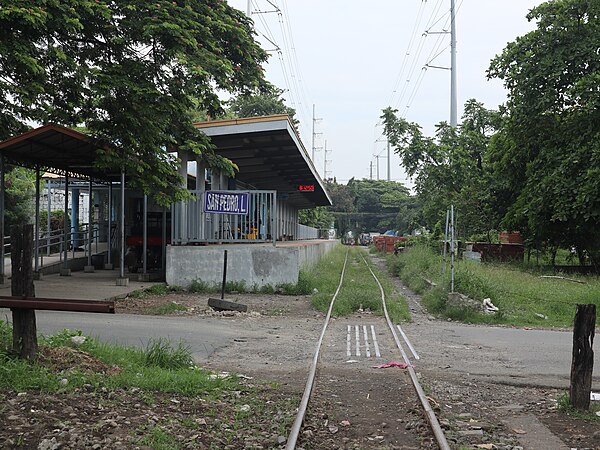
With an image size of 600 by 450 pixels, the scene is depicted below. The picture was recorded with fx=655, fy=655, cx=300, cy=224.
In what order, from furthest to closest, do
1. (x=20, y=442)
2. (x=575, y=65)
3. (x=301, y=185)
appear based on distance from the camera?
1. (x=301, y=185)
2. (x=575, y=65)
3. (x=20, y=442)

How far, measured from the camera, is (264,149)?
72.8 ft

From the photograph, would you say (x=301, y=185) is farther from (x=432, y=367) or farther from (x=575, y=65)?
(x=432, y=367)

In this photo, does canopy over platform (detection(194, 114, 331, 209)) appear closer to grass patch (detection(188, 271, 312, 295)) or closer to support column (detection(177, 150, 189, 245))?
support column (detection(177, 150, 189, 245))

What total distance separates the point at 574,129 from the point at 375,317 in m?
15.8

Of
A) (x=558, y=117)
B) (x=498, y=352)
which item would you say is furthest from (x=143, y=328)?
(x=558, y=117)

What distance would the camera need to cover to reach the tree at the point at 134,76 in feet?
39.4

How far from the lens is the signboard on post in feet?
60.5

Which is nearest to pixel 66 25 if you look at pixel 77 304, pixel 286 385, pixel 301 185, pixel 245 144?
pixel 77 304

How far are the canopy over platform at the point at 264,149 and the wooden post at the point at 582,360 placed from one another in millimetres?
13101

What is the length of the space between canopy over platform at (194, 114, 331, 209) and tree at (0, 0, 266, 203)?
424 centimetres

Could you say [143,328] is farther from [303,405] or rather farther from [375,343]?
Answer: [303,405]

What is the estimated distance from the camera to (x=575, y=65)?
998 inches

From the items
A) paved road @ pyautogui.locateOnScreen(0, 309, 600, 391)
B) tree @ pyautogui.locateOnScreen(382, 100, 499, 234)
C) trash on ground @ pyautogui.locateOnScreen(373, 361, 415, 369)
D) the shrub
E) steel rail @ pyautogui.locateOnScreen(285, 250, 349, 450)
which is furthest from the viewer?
tree @ pyautogui.locateOnScreen(382, 100, 499, 234)

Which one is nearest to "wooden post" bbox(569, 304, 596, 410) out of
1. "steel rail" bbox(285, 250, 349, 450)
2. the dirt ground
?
the dirt ground
